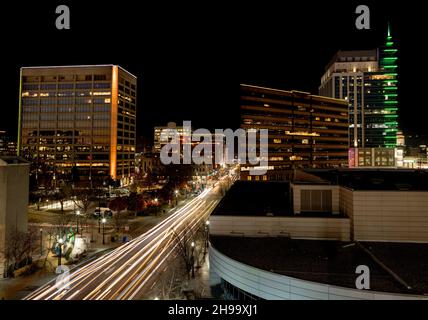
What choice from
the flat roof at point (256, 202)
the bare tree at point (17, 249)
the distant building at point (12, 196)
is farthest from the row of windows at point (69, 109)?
the bare tree at point (17, 249)

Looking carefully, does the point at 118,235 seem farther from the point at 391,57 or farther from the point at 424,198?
the point at 391,57

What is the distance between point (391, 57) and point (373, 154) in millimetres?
38697

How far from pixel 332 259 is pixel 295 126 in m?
90.5

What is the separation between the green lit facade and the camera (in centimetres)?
12475

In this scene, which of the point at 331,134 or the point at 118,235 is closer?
the point at 118,235

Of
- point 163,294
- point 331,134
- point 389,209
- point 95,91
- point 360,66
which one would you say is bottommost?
point 163,294

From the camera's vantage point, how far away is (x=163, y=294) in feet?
66.4

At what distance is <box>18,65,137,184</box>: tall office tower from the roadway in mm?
53592

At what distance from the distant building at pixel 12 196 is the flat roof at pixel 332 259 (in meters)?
16.4

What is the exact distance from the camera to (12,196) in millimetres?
25688

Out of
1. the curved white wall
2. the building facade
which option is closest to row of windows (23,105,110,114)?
the curved white wall

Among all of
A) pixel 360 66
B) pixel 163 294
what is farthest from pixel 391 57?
pixel 163 294

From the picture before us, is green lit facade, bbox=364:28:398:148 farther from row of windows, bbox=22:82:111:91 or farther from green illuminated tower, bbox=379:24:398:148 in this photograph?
row of windows, bbox=22:82:111:91
